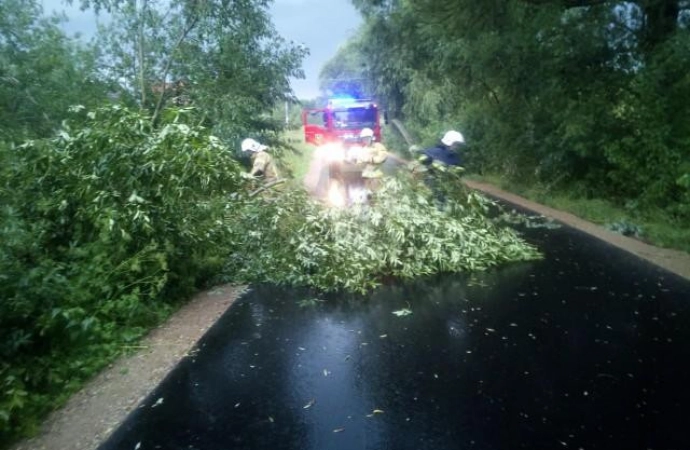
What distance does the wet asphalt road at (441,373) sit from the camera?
3635mm

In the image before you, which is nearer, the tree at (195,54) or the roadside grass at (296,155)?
the tree at (195,54)

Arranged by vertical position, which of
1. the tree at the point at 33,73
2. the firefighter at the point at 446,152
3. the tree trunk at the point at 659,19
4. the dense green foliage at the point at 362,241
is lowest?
the dense green foliage at the point at 362,241

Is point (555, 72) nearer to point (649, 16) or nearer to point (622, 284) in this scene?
point (649, 16)

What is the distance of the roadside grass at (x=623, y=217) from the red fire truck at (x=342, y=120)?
8.96 meters

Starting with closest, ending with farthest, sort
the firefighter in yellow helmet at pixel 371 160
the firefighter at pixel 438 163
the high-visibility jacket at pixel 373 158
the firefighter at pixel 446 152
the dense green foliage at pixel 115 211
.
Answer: the dense green foliage at pixel 115 211, the firefighter at pixel 438 163, the firefighter at pixel 446 152, the firefighter in yellow helmet at pixel 371 160, the high-visibility jacket at pixel 373 158

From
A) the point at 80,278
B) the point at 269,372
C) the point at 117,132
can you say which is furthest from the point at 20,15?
the point at 269,372

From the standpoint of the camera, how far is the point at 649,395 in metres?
4.05

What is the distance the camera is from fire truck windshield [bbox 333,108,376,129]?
2222 cm

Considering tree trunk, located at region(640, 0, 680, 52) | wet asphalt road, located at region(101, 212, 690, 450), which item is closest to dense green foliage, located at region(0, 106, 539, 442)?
wet asphalt road, located at region(101, 212, 690, 450)

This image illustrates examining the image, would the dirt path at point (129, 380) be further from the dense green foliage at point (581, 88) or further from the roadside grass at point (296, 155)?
the roadside grass at point (296, 155)

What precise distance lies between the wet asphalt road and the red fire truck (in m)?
16.0

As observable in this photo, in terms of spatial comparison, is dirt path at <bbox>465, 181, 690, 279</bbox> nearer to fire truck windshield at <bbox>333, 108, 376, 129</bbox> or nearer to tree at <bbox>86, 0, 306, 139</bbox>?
tree at <bbox>86, 0, 306, 139</bbox>

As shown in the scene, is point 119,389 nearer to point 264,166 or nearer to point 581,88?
point 264,166

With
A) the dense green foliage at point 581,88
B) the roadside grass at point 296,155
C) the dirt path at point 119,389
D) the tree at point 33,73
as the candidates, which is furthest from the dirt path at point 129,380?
the roadside grass at point 296,155
